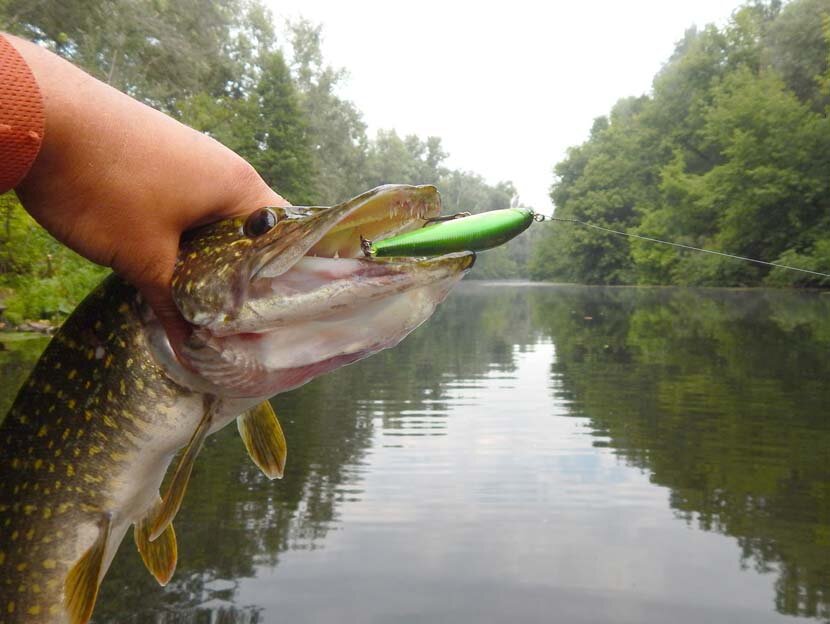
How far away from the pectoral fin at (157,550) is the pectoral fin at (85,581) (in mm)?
149

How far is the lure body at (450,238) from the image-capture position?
4.74 ft

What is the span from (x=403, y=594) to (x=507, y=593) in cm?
54

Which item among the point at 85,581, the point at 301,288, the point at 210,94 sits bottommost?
the point at 85,581

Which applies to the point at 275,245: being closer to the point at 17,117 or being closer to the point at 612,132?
the point at 17,117

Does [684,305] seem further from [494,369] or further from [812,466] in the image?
[812,466]

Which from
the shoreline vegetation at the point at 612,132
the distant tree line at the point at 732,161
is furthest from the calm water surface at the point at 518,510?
the distant tree line at the point at 732,161

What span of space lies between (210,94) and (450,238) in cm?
3937

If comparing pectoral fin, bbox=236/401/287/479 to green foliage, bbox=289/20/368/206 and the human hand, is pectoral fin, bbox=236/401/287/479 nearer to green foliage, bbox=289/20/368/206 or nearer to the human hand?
the human hand

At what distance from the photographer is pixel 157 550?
198 centimetres

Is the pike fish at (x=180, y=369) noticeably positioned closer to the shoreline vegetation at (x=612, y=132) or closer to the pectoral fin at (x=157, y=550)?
the pectoral fin at (x=157, y=550)

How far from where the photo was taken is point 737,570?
369 centimetres

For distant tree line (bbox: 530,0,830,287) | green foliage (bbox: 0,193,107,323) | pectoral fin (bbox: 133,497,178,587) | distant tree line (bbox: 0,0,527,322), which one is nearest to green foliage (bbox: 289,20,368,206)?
distant tree line (bbox: 0,0,527,322)

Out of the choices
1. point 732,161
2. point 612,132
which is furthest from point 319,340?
point 612,132

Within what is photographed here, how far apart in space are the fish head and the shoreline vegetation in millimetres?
11400
